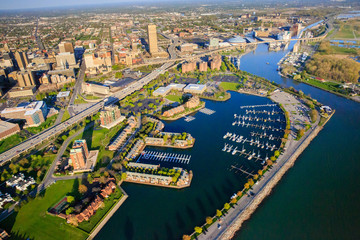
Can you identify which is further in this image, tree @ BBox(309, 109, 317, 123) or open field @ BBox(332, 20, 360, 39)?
open field @ BBox(332, 20, 360, 39)

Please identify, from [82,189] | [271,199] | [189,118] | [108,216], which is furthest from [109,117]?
[271,199]

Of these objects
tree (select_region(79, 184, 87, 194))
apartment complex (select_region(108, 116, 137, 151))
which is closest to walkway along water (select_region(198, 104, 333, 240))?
tree (select_region(79, 184, 87, 194))

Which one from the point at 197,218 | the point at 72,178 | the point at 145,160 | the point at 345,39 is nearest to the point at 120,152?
the point at 145,160

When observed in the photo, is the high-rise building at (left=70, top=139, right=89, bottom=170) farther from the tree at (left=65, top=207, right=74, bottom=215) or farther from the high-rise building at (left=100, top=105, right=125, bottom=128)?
the high-rise building at (left=100, top=105, right=125, bottom=128)

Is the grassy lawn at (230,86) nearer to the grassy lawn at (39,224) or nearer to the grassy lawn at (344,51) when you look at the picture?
the grassy lawn at (39,224)

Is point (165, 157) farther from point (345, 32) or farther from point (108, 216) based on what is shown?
point (345, 32)

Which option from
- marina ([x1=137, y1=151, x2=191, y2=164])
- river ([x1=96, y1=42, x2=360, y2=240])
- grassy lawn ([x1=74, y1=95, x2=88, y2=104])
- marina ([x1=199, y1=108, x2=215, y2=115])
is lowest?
river ([x1=96, y1=42, x2=360, y2=240])
